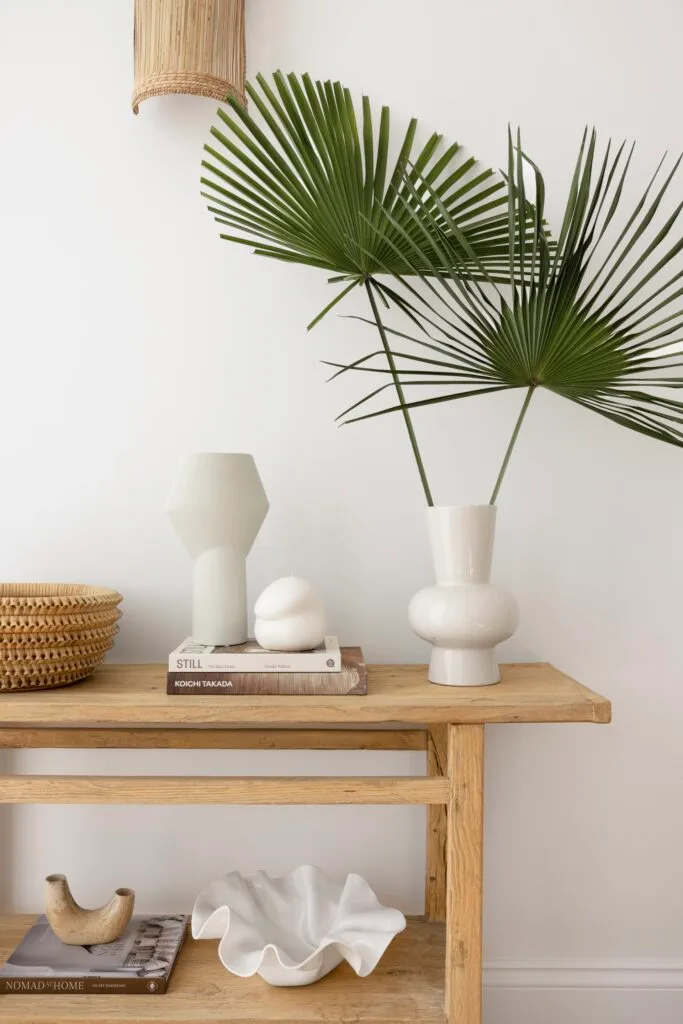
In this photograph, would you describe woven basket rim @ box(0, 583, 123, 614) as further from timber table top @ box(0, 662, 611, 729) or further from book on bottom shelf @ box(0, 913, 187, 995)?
book on bottom shelf @ box(0, 913, 187, 995)

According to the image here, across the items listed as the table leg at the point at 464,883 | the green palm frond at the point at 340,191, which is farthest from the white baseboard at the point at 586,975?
the green palm frond at the point at 340,191

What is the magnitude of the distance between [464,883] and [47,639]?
679mm

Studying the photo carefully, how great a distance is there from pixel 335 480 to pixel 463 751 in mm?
572

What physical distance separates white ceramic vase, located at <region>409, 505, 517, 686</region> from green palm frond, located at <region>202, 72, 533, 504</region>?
90 millimetres

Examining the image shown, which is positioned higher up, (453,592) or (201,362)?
(201,362)

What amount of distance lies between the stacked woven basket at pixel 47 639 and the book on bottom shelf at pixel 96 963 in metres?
0.43

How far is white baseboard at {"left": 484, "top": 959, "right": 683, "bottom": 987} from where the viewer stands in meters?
1.50

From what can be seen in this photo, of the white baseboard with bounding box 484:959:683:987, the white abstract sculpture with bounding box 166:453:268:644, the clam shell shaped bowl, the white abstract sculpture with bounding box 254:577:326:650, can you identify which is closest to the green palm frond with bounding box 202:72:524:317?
the white abstract sculpture with bounding box 166:453:268:644

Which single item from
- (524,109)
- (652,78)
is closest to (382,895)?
(524,109)

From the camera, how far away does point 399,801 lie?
3.73 feet

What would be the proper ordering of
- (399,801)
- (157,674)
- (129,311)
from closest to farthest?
(399,801), (157,674), (129,311)

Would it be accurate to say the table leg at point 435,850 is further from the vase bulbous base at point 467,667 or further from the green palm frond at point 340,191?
the green palm frond at point 340,191

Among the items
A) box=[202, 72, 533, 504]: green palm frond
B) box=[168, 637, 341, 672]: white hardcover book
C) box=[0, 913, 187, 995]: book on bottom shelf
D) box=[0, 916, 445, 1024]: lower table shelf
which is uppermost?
box=[202, 72, 533, 504]: green palm frond

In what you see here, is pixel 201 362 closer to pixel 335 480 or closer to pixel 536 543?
pixel 335 480
